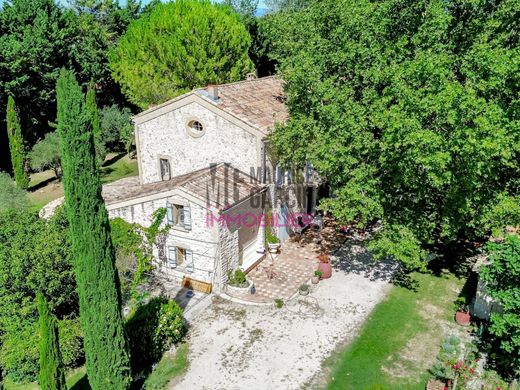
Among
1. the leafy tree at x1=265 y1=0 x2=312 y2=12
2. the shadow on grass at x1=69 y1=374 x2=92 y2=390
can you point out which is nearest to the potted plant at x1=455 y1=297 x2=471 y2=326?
the shadow on grass at x1=69 y1=374 x2=92 y2=390

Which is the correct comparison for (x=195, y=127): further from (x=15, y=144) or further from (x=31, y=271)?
(x=15, y=144)

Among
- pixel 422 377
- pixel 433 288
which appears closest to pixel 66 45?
pixel 433 288

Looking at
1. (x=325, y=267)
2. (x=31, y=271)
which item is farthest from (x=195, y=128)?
(x=31, y=271)

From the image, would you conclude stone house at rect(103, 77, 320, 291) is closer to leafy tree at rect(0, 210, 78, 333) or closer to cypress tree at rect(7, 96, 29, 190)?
leafy tree at rect(0, 210, 78, 333)

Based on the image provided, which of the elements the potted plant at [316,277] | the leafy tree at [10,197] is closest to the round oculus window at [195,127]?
the potted plant at [316,277]

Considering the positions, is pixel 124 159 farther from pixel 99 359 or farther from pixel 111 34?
pixel 99 359

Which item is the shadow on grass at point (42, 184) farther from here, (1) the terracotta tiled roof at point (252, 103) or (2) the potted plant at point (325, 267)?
(2) the potted plant at point (325, 267)
